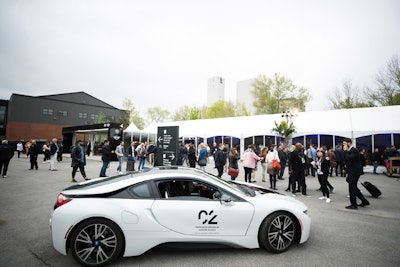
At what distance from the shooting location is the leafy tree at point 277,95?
3250cm

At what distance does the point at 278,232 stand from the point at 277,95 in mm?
33523

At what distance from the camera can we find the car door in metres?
2.83

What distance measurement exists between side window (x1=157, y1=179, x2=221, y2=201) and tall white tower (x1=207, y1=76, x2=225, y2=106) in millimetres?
106566

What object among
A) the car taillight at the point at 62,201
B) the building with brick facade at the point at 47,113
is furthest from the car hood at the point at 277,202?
the building with brick facade at the point at 47,113

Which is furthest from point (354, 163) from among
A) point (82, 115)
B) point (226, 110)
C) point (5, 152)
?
point (82, 115)

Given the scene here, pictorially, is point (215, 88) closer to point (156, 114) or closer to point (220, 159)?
point (156, 114)

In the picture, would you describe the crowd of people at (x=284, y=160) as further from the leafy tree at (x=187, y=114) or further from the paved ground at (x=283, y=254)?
the leafy tree at (x=187, y=114)

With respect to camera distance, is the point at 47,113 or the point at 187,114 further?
the point at 187,114

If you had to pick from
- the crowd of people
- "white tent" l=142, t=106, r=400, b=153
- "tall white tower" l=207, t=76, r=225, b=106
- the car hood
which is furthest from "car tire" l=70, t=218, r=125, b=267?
"tall white tower" l=207, t=76, r=225, b=106

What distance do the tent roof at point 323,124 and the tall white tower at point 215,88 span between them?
3424 inches

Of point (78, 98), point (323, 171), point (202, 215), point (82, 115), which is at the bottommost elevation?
point (202, 215)

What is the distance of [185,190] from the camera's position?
10.4ft

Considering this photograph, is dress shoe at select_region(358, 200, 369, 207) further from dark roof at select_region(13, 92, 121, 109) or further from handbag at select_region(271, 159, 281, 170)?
dark roof at select_region(13, 92, 121, 109)

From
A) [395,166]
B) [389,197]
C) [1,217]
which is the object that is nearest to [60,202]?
[1,217]
